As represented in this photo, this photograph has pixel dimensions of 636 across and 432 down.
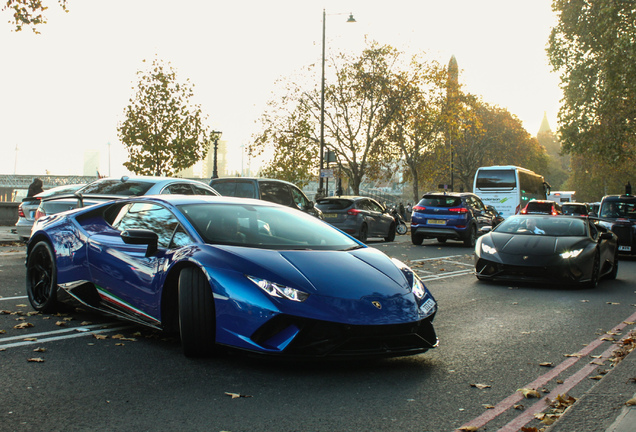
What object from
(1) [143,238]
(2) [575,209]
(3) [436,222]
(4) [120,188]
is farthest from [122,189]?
(2) [575,209]

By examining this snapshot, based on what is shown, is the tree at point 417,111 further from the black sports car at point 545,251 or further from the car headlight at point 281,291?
the car headlight at point 281,291

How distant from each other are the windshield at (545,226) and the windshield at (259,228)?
20.8ft

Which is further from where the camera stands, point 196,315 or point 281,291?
point 196,315

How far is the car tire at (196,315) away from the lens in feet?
16.0

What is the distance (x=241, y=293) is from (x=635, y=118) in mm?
31949

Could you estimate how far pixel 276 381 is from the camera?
4.56 m

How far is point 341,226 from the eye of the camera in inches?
828

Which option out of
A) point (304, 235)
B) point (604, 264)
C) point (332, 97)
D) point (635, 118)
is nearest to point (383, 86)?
point (332, 97)

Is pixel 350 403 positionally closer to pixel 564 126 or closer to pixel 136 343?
pixel 136 343

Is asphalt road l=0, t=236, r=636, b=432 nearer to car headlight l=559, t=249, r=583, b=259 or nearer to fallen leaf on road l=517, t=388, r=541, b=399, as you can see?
fallen leaf on road l=517, t=388, r=541, b=399

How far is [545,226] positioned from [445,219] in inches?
356

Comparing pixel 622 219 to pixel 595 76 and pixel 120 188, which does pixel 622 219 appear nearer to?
pixel 120 188

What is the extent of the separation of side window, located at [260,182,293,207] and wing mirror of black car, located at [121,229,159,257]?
432 inches

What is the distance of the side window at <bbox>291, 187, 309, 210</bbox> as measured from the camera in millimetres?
16562
